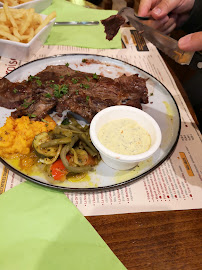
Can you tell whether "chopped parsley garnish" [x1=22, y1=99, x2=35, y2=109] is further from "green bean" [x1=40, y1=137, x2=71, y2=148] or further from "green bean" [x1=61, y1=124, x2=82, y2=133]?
"green bean" [x1=40, y1=137, x2=71, y2=148]

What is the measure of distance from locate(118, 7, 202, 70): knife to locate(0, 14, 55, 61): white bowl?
1267 mm

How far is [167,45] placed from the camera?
264 centimetres

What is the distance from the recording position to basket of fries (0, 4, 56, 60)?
3230 mm

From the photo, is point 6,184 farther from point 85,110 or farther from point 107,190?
point 85,110

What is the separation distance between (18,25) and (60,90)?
151 cm

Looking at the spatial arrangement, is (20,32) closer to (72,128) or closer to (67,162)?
(72,128)

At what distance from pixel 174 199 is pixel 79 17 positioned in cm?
382

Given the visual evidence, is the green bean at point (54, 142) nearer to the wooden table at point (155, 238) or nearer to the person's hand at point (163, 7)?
the wooden table at point (155, 238)

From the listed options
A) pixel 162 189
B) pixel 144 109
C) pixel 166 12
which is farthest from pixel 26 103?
pixel 166 12

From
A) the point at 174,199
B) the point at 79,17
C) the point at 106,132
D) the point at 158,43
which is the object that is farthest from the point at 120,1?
the point at 174,199

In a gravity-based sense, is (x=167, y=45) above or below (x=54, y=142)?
above

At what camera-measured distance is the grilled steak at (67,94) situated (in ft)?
8.57

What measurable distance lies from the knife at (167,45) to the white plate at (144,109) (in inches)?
19.6

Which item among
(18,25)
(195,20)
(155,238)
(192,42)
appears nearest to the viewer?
(155,238)
